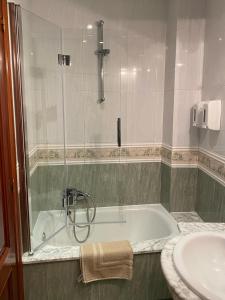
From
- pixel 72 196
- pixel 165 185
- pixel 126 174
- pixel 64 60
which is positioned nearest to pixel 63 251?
pixel 72 196

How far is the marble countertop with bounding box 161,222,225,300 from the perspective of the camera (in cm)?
99

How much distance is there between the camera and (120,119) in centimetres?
262

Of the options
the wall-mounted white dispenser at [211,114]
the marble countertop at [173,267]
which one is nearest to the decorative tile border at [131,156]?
the wall-mounted white dispenser at [211,114]

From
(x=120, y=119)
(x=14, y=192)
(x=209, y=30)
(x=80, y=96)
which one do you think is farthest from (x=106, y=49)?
(x=14, y=192)

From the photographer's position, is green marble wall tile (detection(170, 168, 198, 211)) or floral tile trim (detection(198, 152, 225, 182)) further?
green marble wall tile (detection(170, 168, 198, 211))

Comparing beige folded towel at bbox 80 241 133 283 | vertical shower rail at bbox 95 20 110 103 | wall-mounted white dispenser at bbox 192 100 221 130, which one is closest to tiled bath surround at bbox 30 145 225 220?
wall-mounted white dispenser at bbox 192 100 221 130

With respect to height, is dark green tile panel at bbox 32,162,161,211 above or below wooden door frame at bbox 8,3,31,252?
below

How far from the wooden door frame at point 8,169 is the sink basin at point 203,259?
0.97m

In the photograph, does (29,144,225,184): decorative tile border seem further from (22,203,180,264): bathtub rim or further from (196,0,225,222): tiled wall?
(22,203,180,264): bathtub rim

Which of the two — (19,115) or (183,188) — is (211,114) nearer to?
(183,188)

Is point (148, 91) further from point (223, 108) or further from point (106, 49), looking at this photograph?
point (223, 108)

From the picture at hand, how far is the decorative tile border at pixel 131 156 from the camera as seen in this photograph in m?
2.27

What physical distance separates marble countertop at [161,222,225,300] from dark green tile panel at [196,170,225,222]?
0.49 metres

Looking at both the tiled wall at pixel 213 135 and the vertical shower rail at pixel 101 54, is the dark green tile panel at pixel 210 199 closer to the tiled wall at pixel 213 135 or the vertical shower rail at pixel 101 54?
the tiled wall at pixel 213 135
